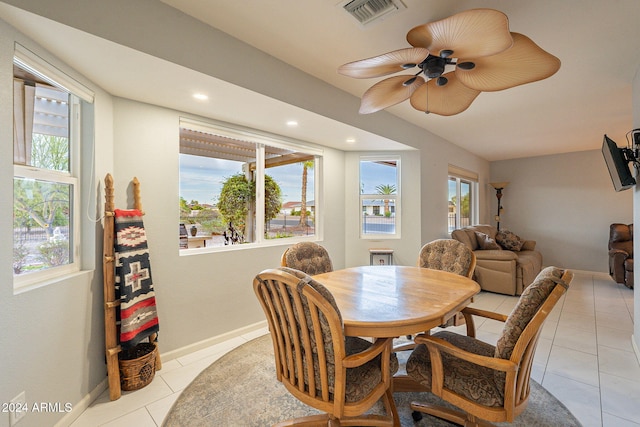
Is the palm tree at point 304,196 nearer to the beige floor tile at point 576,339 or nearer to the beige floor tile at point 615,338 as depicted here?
the beige floor tile at point 576,339

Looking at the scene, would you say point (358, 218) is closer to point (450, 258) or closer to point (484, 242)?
point (450, 258)

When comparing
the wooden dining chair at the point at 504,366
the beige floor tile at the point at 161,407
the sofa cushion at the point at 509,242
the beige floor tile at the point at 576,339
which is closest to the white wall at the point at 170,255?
the beige floor tile at the point at 161,407

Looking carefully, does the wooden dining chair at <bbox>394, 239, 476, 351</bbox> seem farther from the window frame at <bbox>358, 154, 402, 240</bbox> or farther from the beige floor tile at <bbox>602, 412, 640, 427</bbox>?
the window frame at <bbox>358, 154, 402, 240</bbox>

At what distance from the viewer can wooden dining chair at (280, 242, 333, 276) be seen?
229 centimetres

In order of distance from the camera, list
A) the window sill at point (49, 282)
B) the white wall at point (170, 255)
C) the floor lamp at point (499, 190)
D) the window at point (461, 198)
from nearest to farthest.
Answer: the window sill at point (49, 282)
the white wall at point (170, 255)
the window at point (461, 198)
the floor lamp at point (499, 190)

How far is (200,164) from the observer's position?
2.81 m

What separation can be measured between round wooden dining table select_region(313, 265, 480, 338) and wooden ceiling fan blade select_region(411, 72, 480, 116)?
4.19ft

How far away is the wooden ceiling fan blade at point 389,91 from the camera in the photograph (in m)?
1.77

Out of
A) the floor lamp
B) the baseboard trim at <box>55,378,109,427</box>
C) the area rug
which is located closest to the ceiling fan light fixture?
Result: the area rug

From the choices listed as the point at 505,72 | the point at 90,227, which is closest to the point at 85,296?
the point at 90,227

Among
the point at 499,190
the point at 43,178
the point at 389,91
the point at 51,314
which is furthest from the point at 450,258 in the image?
the point at 499,190

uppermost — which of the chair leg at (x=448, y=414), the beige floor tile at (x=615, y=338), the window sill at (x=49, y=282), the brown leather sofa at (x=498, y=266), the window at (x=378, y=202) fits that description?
the window at (x=378, y=202)

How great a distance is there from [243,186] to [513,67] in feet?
8.36

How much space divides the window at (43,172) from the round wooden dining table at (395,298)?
175cm
